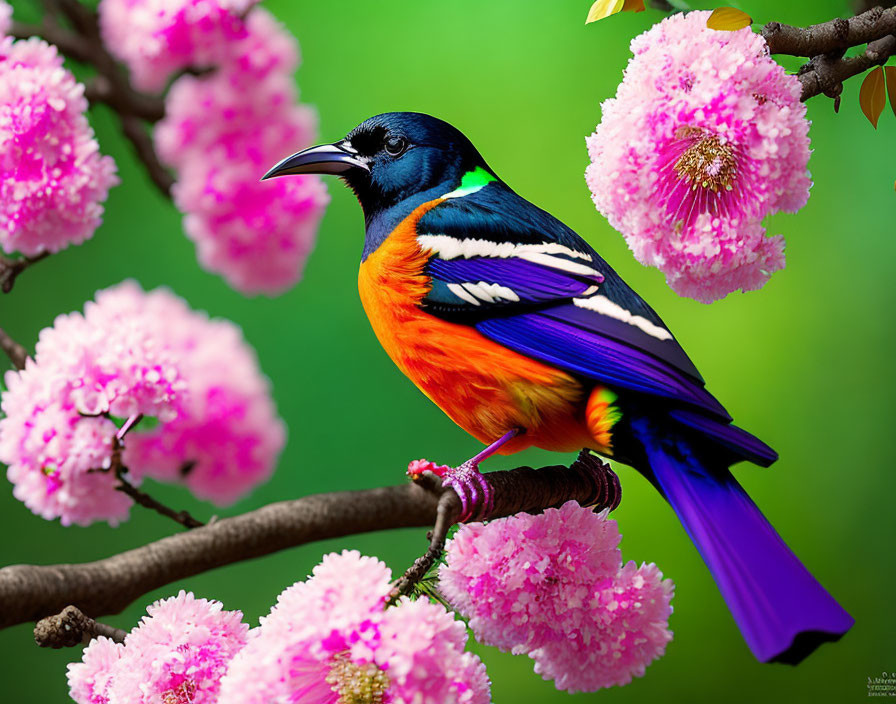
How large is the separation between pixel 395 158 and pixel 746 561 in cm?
64

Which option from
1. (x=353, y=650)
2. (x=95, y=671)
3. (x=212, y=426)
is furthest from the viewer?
(x=212, y=426)

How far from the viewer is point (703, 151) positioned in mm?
919

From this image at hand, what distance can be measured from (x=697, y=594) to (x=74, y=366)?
1.18 meters

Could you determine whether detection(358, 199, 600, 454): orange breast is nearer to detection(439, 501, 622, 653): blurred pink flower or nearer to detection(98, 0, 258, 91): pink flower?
detection(439, 501, 622, 653): blurred pink flower

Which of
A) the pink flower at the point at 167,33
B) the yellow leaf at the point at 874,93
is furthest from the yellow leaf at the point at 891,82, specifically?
the pink flower at the point at 167,33

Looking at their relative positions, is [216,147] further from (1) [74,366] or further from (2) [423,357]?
(2) [423,357]

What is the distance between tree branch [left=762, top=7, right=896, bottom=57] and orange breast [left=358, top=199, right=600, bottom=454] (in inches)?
15.9

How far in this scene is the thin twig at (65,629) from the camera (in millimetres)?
942

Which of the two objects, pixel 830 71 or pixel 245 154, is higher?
pixel 245 154

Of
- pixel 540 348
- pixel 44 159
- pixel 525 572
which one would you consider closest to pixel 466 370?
pixel 540 348

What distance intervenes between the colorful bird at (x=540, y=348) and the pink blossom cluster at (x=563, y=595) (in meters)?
0.08

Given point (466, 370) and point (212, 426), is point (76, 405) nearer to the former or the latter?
point (212, 426)

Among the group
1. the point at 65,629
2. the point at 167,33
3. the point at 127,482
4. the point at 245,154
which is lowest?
the point at 65,629

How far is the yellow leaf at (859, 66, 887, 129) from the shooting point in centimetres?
105
